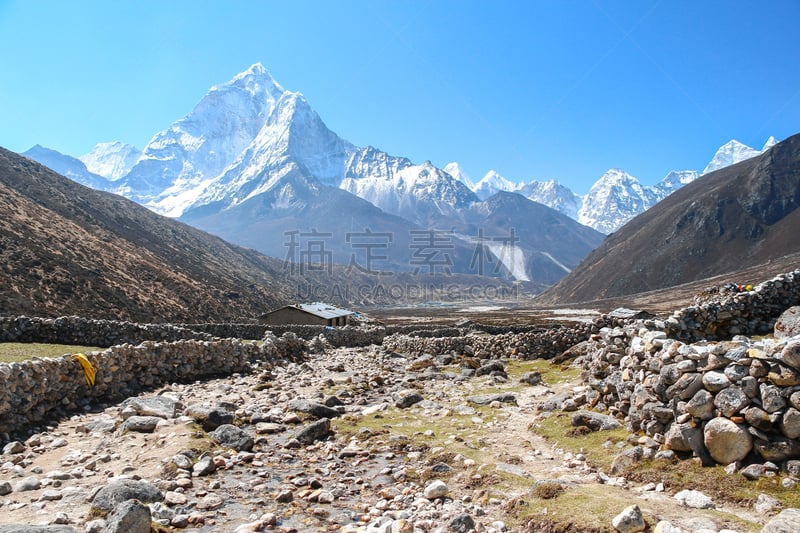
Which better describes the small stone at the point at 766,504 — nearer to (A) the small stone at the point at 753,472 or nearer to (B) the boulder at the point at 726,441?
(A) the small stone at the point at 753,472

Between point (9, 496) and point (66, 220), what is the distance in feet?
257

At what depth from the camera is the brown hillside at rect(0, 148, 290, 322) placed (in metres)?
47.3

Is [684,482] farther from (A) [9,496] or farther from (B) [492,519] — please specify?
(A) [9,496]

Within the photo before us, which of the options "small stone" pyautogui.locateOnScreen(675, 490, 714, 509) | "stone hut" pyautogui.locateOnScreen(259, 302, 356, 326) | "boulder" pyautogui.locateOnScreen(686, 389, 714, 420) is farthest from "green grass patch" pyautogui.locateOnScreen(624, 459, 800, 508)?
"stone hut" pyautogui.locateOnScreen(259, 302, 356, 326)

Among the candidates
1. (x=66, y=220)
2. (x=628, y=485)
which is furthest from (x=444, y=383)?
(x=66, y=220)

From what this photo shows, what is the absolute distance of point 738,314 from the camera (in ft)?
46.7

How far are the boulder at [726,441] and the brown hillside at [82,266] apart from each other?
45.8 metres

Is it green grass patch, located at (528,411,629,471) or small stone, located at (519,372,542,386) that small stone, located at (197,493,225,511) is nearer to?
green grass patch, located at (528,411,629,471)

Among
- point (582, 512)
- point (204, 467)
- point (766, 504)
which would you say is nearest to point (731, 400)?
point (766, 504)

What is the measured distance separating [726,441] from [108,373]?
17.6m

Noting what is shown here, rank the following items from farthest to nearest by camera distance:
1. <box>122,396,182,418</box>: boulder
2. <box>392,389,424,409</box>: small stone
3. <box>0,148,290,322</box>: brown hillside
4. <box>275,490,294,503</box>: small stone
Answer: <box>0,148,290,322</box>: brown hillside
<box>392,389,424,409</box>: small stone
<box>122,396,182,418</box>: boulder
<box>275,490,294,503</box>: small stone

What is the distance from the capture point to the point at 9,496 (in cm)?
794

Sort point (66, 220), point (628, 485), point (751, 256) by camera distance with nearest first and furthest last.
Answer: point (628, 485) < point (66, 220) < point (751, 256)

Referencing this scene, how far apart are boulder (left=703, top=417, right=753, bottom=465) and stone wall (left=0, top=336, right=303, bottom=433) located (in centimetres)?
1477
